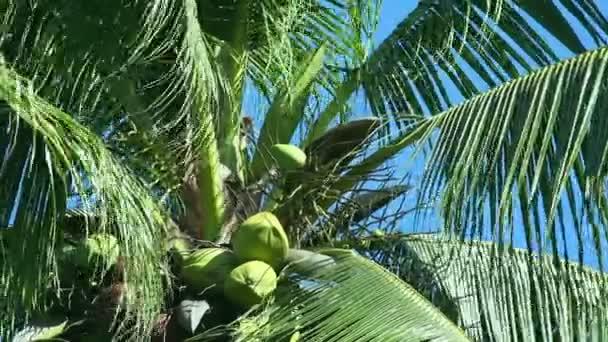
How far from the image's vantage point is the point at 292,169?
4375mm

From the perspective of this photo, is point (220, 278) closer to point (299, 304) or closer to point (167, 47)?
point (299, 304)

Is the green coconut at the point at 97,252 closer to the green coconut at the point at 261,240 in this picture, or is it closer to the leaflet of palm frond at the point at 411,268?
the green coconut at the point at 261,240

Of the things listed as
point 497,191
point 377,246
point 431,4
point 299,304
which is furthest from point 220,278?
point 431,4

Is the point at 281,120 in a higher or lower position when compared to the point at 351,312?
higher

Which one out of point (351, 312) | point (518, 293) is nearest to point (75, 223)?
point (351, 312)

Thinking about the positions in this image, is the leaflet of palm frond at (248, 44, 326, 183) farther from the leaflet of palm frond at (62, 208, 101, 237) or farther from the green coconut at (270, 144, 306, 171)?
the leaflet of palm frond at (62, 208, 101, 237)

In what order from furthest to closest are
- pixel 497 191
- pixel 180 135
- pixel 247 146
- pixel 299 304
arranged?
pixel 247 146, pixel 180 135, pixel 299 304, pixel 497 191

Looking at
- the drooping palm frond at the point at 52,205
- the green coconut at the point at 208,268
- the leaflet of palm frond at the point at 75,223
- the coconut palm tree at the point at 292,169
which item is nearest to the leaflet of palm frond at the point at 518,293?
the coconut palm tree at the point at 292,169

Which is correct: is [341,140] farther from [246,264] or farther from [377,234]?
[246,264]

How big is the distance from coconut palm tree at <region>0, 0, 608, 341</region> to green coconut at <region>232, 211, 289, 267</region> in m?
0.06

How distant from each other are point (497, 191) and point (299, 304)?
2.29 ft

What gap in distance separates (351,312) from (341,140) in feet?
2.41

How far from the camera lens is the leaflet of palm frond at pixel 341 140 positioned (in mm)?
4480

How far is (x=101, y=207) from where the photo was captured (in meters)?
3.86
